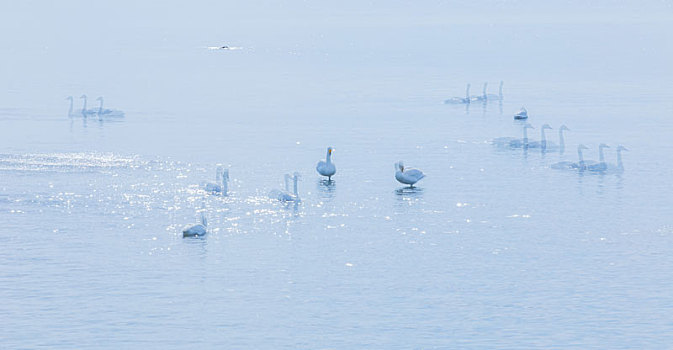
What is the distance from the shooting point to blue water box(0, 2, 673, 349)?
34.6 m

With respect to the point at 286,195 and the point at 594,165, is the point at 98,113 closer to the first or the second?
the point at 286,195

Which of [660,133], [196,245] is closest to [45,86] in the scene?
[660,133]

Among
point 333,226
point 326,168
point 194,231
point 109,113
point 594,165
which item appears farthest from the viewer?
point 109,113

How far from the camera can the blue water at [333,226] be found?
3459cm

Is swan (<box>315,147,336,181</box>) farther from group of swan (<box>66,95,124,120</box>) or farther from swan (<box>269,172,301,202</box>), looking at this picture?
group of swan (<box>66,95,124,120</box>)

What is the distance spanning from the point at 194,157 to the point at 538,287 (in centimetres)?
2676

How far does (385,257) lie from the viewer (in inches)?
1638

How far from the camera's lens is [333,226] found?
4594 cm

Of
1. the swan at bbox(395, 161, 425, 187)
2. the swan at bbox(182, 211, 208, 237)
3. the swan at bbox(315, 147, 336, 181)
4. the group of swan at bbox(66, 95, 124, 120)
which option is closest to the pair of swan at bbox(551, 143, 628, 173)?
the swan at bbox(395, 161, 425, 187)

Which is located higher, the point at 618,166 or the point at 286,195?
the point at 618,166

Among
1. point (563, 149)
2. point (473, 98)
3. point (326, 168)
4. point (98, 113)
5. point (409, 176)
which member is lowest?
point (409, 176)

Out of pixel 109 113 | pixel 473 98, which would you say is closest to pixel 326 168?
pixel 109 113

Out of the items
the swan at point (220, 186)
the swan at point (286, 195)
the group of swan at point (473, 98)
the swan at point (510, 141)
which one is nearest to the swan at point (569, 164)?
the swan at point (510, 141)

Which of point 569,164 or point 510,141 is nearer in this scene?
point 569,164
